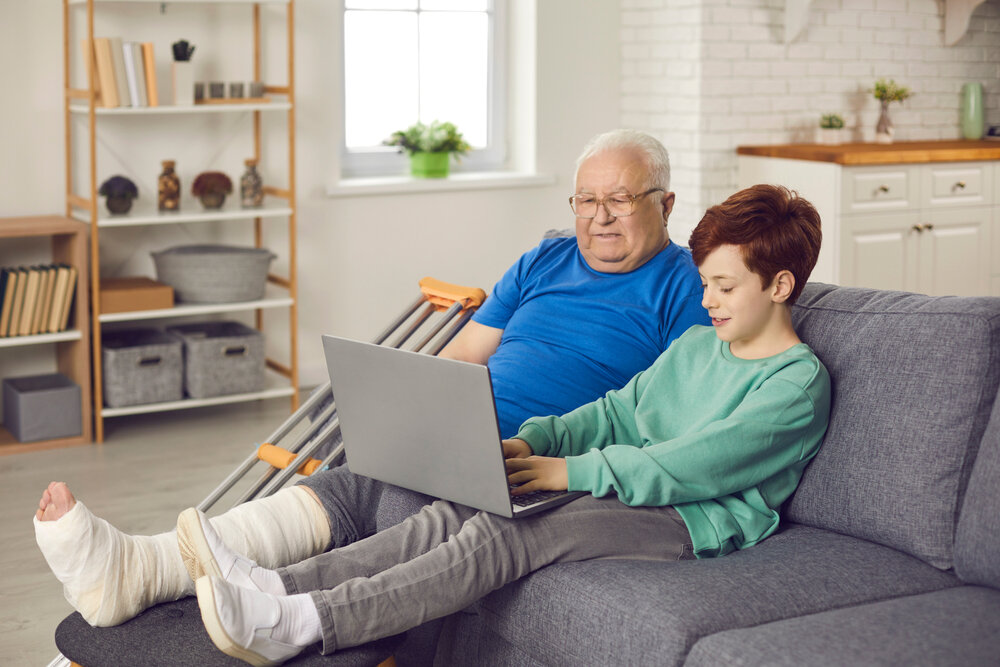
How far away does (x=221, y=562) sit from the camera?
1.96m

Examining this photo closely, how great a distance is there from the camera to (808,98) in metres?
5.39

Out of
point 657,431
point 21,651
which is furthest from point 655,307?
point 21,651

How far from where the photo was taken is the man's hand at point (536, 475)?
6.70 ft

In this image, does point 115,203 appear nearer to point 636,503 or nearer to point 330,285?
point 330,285

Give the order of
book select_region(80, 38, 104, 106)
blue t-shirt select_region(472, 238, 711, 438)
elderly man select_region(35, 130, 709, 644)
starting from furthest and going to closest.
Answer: book select_region(80, 38, 104, 106)
blue t-shirt select_region(472, 238, 711, 438)
elderly man select_region(35, 130, 709, 644)

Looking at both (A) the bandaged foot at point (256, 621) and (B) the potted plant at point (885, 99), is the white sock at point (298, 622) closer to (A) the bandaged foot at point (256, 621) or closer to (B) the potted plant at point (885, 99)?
(A) the bandaged foot at point (256, 621)

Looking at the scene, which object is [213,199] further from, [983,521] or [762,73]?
[983,521]

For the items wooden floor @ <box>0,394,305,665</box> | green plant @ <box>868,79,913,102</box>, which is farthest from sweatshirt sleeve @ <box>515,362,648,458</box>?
green plant @ <box>868,79,913,102</box>

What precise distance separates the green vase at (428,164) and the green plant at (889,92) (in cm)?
204

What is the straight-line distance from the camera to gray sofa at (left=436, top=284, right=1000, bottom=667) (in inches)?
68.0

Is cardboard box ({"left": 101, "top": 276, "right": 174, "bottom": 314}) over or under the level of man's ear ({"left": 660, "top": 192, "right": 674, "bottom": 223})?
under

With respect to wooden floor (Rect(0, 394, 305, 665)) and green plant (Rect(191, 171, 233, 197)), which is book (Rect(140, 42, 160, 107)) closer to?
green plant (Rect(191, 171, 233, 197))

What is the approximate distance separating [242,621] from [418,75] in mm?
3849

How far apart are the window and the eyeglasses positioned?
2774 mm
